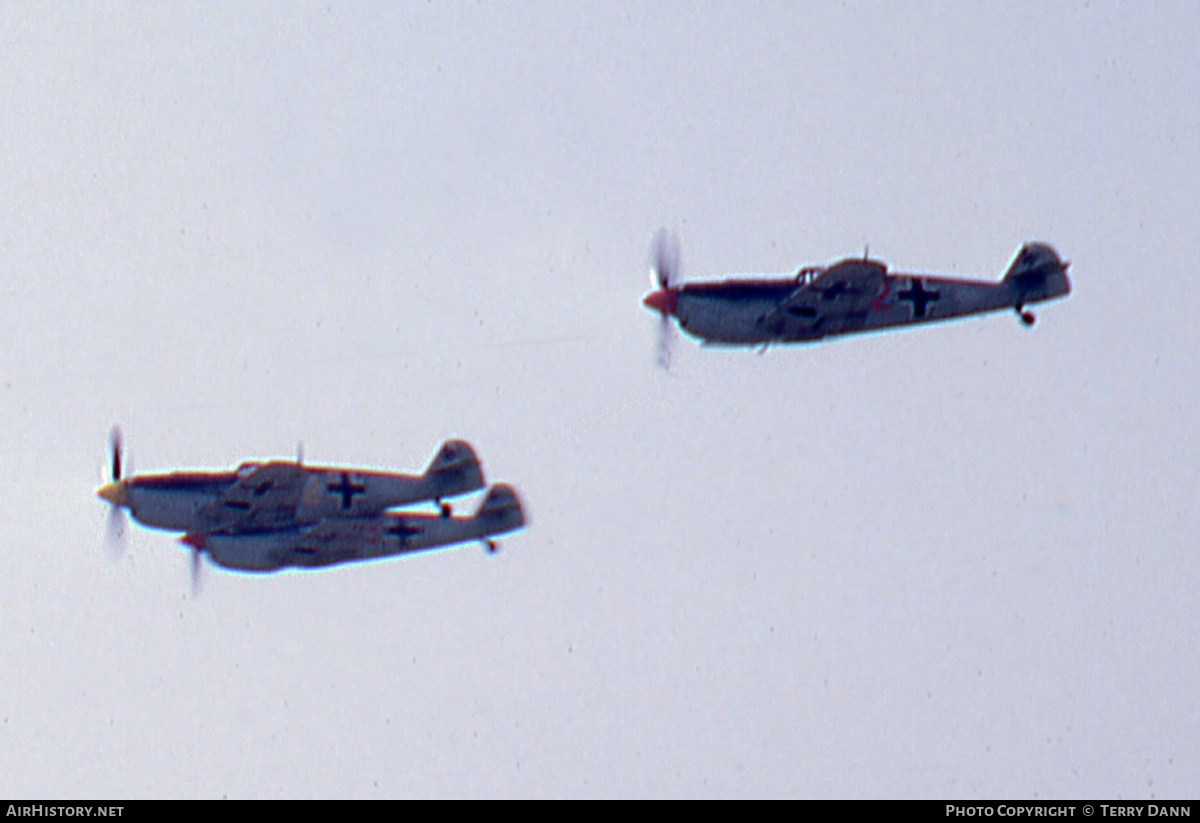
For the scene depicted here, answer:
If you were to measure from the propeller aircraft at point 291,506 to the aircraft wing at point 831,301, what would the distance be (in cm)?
1429

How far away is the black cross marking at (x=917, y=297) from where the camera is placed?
5047 centimetres

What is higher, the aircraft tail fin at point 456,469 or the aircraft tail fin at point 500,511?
the aircraft tail fin at point 456,469

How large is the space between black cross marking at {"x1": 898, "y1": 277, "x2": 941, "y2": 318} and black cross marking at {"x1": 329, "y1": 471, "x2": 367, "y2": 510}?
17.1m

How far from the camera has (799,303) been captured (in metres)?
48.7

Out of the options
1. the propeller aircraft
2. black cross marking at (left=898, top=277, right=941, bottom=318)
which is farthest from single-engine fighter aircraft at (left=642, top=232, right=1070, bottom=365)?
the propeller aircraft

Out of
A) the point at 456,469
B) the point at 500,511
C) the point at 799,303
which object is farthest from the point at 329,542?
the point at 799,303

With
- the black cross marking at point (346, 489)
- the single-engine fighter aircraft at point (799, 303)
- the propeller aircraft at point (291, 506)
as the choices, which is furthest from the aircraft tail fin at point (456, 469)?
the single-engine fighter aircraft at point (799, 303)

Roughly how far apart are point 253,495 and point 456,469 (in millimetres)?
8048

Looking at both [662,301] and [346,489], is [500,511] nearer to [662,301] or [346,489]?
[346,489]

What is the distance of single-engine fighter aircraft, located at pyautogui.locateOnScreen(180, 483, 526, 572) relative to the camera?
56.9m

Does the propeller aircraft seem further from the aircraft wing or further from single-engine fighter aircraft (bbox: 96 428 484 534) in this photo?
the aircraft wing

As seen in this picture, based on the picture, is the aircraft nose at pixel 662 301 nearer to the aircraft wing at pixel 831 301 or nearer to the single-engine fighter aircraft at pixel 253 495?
the aircraft wing at pixel 831 301
